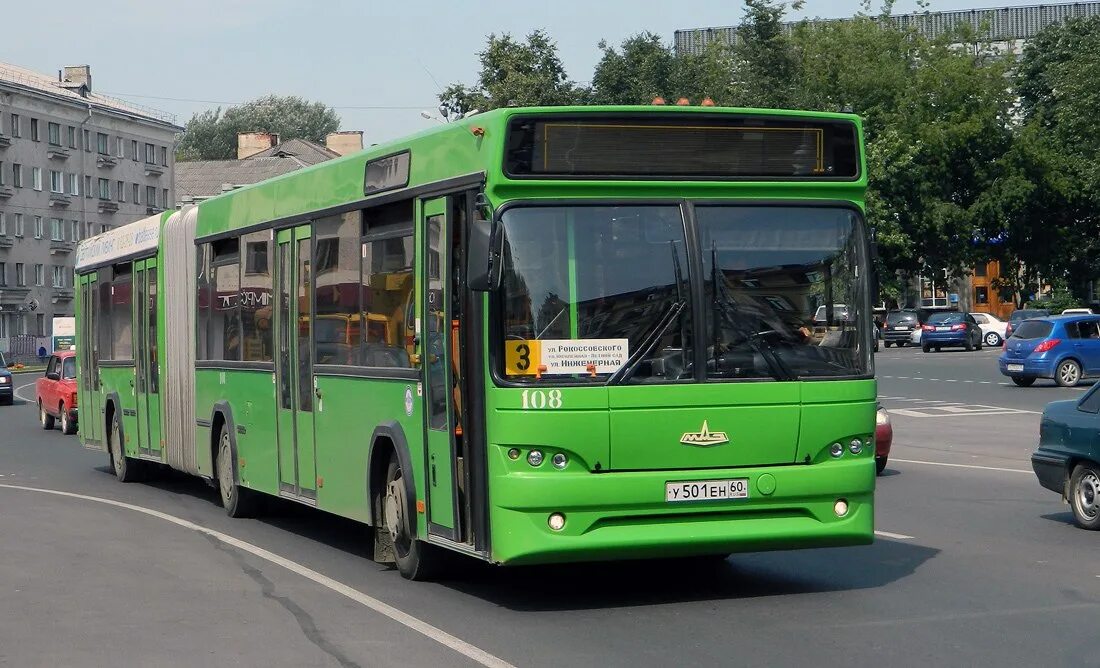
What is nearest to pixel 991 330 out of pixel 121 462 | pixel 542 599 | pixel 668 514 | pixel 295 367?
pixel 121 462

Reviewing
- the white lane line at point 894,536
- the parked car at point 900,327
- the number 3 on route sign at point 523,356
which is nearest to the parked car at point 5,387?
the white lane line at point 894,536

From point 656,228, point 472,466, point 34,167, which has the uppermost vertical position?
point 34,167

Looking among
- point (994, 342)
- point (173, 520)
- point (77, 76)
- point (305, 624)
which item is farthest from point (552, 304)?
point (77, 76)

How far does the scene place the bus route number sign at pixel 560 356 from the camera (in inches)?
358

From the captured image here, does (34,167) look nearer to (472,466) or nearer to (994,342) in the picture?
(994,342)

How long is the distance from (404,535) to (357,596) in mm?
688

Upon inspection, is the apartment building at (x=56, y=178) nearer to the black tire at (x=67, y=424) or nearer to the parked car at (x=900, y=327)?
the parked car at (x=900, y=327)

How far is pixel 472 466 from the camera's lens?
374 inches

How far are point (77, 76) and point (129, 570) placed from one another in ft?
337

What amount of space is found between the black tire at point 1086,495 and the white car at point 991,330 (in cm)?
6068

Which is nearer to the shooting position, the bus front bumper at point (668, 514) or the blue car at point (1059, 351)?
the bus front bumper at point (668, 514)

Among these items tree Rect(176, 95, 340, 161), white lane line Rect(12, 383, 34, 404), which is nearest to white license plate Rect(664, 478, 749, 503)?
white lane line Rect(12, 383, 34, 404)

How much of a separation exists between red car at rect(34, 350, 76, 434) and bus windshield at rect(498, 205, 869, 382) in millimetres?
24751

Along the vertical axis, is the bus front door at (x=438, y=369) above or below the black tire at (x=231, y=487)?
above
